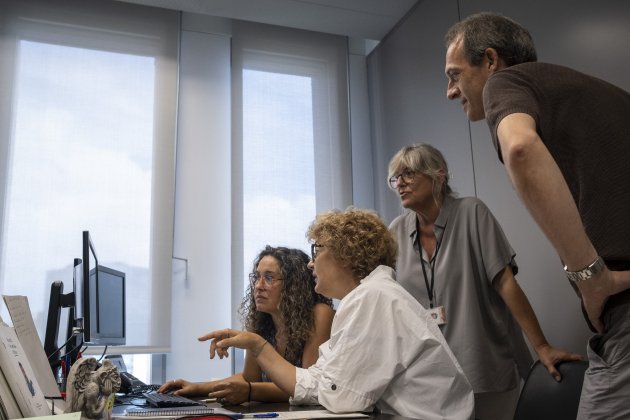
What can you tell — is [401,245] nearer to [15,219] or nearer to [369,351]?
[369,351]

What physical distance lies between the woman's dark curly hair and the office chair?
90 centimetres

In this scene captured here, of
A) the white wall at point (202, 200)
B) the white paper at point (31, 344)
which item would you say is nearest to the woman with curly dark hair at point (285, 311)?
the white paper at point (31, 344)

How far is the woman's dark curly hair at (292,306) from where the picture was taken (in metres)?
2.27

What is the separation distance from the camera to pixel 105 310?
236 cm

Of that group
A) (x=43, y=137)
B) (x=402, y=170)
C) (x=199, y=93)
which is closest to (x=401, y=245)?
(x=402, y=170)

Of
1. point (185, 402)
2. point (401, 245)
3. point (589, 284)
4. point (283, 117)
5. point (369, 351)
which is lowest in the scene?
point (185, 402)

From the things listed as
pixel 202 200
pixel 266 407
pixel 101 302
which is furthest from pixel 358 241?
pixel 202 200

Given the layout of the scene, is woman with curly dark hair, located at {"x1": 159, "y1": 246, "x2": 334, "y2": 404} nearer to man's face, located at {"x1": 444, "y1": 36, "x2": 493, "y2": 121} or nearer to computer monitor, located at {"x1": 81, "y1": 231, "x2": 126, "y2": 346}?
computer monitor, located at {"x1": 81, "y1": 231, "x2": 126, "y2": 346}

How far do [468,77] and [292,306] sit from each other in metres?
1.31

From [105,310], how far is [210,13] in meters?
2.29

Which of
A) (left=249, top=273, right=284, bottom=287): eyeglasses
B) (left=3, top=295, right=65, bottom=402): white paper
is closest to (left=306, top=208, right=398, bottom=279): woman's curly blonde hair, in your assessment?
(left=249, top=273, right=284, bottom=287): eyeglasses

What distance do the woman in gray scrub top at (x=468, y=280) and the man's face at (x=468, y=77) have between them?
101cm

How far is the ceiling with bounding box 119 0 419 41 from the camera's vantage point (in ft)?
12.3

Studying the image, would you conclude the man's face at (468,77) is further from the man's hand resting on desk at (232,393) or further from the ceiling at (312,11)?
the ceiling at (312,11)
